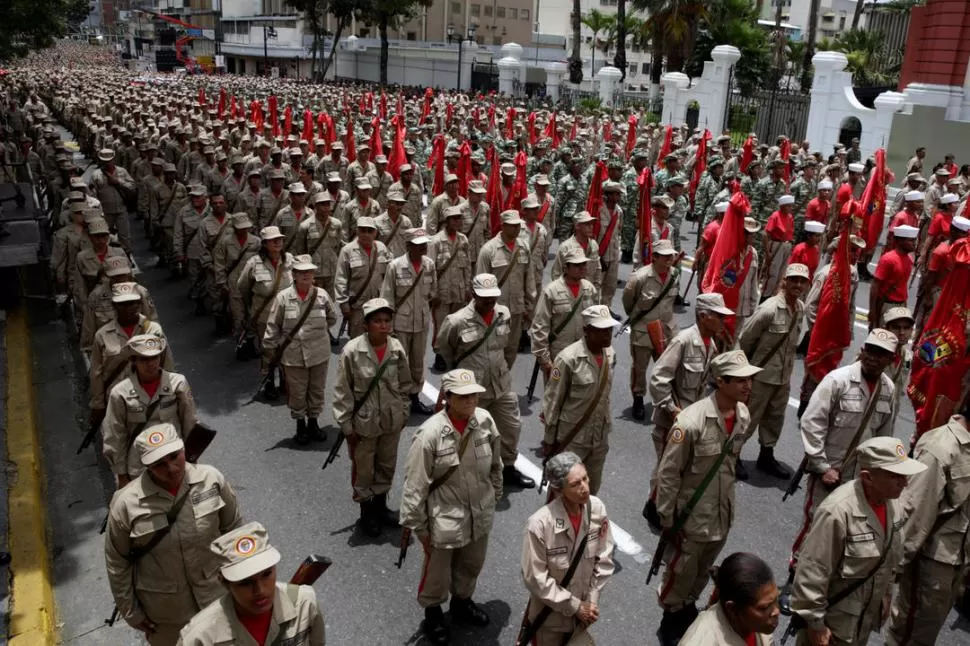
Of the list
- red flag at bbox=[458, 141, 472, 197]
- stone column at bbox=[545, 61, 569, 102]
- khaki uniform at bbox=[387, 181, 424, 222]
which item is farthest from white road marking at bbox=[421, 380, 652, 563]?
stone column at bbox=[545, 61, 569, 102]

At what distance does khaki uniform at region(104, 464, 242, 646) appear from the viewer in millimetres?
3941

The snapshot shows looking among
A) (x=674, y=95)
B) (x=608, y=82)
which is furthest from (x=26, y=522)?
(x=608, y=82)

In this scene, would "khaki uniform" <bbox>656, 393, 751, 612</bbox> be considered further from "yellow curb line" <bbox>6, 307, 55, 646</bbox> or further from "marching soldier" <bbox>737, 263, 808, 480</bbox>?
"yellow curb line" <bbox>6, 307, 55, 646</bbox>

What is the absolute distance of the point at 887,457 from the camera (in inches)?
149

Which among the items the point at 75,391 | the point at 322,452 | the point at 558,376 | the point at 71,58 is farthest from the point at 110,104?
the point at 71,58

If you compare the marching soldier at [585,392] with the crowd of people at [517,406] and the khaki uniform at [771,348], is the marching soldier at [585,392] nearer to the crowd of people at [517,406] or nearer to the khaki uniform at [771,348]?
the crowd of people at [517,406]

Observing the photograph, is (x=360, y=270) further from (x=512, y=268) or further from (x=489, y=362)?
(x=489, y=362)

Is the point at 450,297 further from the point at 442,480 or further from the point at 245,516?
the point at 442,480

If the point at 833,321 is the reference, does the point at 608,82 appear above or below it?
above

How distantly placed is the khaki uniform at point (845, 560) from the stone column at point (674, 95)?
26.8m

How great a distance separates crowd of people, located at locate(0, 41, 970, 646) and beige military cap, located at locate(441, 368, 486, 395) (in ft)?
0.07

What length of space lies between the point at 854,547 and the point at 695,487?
3.35 feet

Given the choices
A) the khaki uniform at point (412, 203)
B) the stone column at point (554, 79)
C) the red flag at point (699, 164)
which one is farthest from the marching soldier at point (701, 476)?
the stone column at point (554, 79)

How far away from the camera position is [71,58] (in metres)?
91.1
